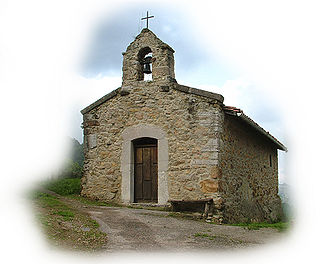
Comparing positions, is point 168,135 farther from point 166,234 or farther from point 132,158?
point 166,234

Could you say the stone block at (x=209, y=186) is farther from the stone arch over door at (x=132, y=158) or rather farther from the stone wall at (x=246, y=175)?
the stone arch over door at (x=132, y=158)

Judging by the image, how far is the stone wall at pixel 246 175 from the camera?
366 inches

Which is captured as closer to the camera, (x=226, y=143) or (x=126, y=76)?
(x=226, y=143)

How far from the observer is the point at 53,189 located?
11586mm

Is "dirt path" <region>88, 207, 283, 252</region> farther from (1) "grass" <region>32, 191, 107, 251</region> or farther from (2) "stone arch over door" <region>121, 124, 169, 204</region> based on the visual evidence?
(2) "stone arch over door" <region>121, 124, 169, 204</region>

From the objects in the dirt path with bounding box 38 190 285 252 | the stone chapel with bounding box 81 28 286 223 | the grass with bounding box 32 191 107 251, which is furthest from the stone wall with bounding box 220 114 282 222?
the grass with bounding box 32 191 107 251

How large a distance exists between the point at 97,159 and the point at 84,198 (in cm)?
124

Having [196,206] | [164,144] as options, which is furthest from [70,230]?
[164,144]

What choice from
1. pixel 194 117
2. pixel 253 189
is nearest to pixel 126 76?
pixel 194 117

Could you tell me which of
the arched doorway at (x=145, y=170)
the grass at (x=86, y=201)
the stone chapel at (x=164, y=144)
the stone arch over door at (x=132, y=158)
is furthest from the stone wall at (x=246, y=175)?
the grass at (x=86, y=201)

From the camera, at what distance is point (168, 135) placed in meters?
9.43

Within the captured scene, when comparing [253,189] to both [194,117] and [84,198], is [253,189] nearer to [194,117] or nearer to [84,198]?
[194,117]

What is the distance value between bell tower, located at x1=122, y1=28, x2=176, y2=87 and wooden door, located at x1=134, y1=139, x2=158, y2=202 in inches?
74.3

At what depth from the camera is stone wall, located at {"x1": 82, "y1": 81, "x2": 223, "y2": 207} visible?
8.86 m
